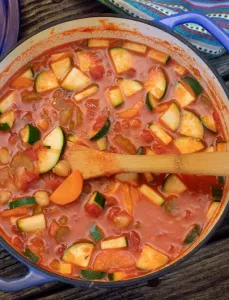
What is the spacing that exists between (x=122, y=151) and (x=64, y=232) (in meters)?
0.29

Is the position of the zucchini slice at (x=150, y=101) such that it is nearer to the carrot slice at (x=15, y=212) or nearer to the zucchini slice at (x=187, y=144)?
the zucchini slice at (x=187, y=144)

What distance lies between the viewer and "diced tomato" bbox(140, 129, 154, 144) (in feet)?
5.77

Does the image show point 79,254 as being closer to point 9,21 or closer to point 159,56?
point 159,56

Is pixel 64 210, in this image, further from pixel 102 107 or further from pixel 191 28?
pixel 191 28

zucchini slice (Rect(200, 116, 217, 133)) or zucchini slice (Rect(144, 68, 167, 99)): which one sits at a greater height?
zucchini slice (Rect(144, 68, 167, 99))

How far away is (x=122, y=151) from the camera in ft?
5.81

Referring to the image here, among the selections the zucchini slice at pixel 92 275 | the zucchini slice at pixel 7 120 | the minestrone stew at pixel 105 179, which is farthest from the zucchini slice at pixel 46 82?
the zucchini slice at pixel 92 275

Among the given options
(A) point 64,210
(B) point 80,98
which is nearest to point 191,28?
(B) point 80,98

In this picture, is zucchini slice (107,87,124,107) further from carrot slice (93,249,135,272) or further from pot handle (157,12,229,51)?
carrot slice (93,249,135,272)

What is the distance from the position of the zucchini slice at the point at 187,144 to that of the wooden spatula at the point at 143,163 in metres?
0.14

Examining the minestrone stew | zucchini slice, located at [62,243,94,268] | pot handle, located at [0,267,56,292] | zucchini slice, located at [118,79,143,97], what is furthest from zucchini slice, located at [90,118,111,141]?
pot handle, located at [0,267,56,292]

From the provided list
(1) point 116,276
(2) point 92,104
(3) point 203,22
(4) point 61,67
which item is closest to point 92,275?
(1) point 116,276

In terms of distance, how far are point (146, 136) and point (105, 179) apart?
6.9 inches

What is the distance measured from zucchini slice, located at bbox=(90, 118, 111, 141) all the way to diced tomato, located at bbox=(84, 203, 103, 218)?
0.64 ft
